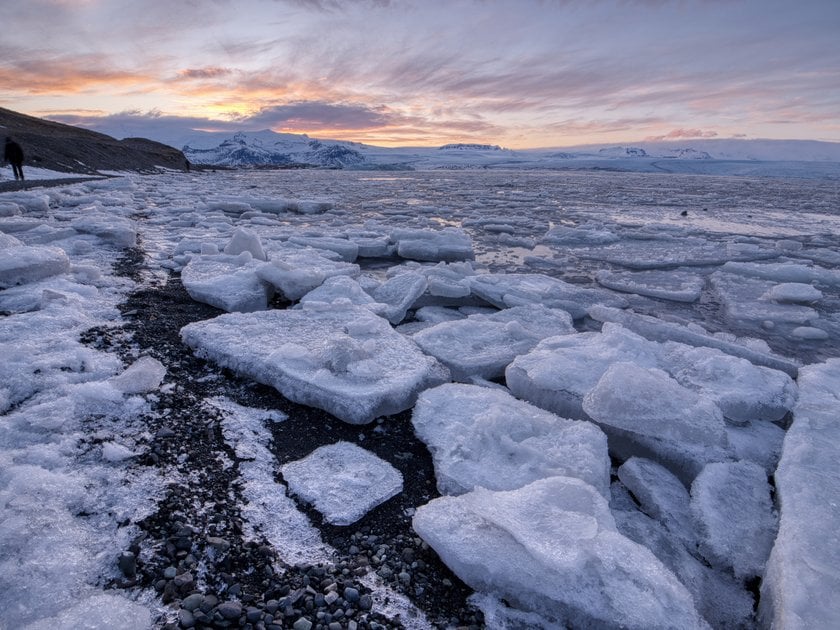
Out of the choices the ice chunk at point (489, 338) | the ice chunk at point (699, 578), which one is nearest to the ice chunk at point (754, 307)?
the ice chunk at point (489, 338)

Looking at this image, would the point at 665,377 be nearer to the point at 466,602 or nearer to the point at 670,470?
the point at 670,470

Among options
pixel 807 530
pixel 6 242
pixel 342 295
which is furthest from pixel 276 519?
pixel 6 242

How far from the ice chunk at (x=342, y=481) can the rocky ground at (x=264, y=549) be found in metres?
0.04

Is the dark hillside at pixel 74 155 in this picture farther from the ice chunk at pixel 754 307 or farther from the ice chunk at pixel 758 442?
the ice chunk at pixel 758 442

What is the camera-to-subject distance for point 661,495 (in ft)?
6.11

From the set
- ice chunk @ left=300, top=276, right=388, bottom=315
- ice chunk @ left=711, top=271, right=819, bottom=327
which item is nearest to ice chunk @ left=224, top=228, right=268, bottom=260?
ice chunk @ left=300, top=276, right=388, bottom=315

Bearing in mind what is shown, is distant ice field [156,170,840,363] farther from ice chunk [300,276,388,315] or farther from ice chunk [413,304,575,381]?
ice chunk [300,276,388,315]

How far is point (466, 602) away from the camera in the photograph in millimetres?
1421

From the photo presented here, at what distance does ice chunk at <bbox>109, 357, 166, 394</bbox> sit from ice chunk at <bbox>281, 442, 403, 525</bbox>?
0.96 meters

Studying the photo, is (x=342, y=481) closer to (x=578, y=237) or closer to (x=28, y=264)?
(x=28, y=264)

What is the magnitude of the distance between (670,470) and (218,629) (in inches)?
75.2

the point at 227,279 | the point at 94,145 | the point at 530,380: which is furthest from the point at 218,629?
the point at 94,145

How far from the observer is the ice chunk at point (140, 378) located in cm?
227

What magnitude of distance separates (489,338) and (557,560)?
80.4 inches
